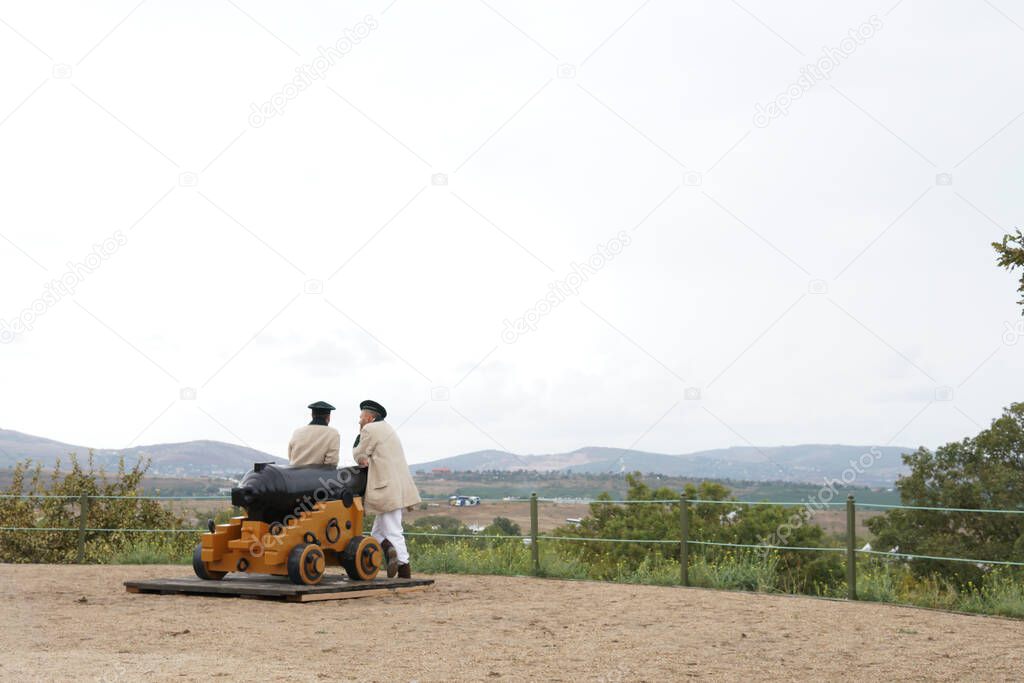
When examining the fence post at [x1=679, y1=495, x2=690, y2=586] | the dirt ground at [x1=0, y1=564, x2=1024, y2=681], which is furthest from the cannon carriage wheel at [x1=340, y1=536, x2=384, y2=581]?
the fence post at [x1=679, y1=495, x2=690, y2=586]

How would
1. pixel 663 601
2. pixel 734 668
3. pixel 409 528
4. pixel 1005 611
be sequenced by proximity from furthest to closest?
pixel 409 528, pixel 663 601, pixel 1005 611, pixel 734 668

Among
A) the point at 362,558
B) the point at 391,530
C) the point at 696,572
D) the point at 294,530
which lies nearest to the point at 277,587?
the point at 294,530

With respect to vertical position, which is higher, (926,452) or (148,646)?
(926,452)

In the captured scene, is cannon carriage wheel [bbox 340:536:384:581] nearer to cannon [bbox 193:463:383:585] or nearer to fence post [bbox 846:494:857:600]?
cannon [bbox 193:463:383:585]

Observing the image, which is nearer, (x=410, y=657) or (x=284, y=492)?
(x=410, y=657)

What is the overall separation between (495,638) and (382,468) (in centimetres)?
428

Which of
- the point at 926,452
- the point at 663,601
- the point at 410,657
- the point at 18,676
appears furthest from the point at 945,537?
the point at 18,676

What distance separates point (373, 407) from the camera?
14586 millimetres

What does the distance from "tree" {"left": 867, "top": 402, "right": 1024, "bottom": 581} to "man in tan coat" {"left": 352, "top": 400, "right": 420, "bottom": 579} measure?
23510 mm

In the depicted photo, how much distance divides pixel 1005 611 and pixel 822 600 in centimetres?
209

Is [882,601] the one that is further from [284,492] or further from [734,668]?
[284,492]

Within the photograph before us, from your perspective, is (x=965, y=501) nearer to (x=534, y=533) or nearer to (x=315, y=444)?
(x=534, y=533)

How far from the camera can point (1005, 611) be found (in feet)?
41.3

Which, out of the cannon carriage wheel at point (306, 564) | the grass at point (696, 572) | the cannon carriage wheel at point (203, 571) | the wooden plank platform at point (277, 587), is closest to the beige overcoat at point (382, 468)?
the wooden plank platform at point (277, 587)
